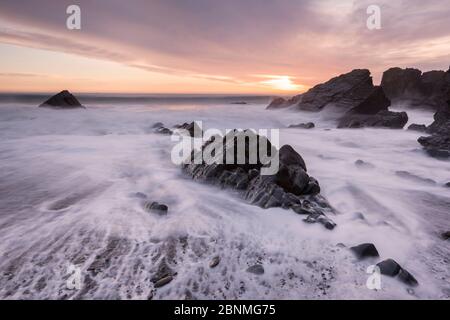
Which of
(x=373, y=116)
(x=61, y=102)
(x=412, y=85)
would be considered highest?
(x=412, y=85)

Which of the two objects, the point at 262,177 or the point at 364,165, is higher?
the point at 262,177

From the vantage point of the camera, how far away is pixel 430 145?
38.0 ft

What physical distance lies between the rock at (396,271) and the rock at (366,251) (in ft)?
0.74

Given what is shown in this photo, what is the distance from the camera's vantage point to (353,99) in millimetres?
Answer: 25578

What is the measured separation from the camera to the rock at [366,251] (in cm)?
389

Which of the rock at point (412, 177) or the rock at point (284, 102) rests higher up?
the rock at point (284, 102)

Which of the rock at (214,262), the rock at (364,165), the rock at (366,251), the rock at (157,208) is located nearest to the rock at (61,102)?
the rock at (157,208)

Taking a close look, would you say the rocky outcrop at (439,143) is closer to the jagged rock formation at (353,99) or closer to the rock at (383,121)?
the rock at (383,121)

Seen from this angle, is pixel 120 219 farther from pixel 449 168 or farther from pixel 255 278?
pixel 449 168

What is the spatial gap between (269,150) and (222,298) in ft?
13.4

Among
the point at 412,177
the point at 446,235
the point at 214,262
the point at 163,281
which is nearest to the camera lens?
the point at 163,281

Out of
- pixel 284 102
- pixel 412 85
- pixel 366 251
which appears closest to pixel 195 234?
pixel 366 251

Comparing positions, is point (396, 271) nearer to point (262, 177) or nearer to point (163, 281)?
point (163, 281)

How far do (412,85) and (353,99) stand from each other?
26.1 m
